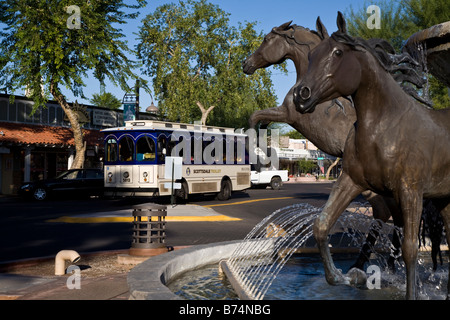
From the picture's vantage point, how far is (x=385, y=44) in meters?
5.00

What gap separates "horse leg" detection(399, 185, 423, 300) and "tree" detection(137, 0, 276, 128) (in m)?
37.7

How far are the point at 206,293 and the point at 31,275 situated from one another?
283 cm

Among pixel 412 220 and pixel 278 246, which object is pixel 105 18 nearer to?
pixel 278 246

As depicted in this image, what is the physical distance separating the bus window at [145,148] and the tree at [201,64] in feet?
59.5

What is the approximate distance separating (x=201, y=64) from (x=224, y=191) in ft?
65.1

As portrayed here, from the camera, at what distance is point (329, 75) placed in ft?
14.8

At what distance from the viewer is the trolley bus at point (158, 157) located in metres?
23.4

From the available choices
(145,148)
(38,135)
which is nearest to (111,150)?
(145,148)

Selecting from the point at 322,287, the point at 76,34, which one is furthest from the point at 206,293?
the point at 76,34

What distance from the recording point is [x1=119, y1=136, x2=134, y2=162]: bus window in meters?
24.1

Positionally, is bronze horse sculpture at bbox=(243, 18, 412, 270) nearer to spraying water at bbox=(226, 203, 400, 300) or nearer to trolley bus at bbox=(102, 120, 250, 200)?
spraying water at bbox=(226, 203, 400, 300)

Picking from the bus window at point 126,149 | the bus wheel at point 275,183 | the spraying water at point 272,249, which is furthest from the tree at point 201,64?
the spraying water at point 272,249

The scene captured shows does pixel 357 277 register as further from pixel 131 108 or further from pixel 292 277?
pixel 131 108

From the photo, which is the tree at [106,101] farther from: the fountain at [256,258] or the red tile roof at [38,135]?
the fountain at [256,258]
